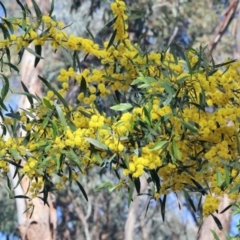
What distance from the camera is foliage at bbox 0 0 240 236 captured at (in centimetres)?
193

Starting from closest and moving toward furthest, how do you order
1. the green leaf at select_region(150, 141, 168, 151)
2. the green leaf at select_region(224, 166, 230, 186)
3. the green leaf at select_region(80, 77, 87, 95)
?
the green leaf at select_region(150, 141, 168, 151) → the green leaf at select_region(224, 166, 230, 186) → the green leaf at select_region(80, 77, 87, 95)

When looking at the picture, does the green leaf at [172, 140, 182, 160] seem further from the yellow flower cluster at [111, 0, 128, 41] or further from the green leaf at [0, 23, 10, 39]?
the green leaf at [0, 23, 10, 39]

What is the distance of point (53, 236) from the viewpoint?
4.79m

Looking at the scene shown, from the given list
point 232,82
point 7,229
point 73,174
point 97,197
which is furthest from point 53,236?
point 97,197

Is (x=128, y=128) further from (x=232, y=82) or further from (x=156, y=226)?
(x=156, y=226)

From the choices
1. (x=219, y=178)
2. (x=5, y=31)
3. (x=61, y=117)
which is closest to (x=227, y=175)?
(x=219, y=178)

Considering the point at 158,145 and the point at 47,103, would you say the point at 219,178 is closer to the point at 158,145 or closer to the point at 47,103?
the point at 158,145

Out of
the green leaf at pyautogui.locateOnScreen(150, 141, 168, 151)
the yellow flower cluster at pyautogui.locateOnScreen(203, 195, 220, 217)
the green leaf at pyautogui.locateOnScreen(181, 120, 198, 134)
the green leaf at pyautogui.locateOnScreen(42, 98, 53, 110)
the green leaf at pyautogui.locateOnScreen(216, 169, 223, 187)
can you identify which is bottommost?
the yellow flower cluster at pyautogui.locateOnScreen(203, 195, 220, 217)

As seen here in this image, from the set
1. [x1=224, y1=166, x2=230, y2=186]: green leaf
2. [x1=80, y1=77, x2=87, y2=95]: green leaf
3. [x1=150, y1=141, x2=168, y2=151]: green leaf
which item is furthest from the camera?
[x1=80, y1=77, x2=87, y2=95]: green leaf

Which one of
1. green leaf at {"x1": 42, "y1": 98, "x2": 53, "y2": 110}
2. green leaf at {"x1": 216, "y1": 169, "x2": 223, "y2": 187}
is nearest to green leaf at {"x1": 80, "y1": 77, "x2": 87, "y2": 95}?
green leaf at {"x1": 42, "y1": 98, "x2": 53, "y2": 110}

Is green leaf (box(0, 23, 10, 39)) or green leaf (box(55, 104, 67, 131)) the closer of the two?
green leaf (box(55, 104, 67, 131))

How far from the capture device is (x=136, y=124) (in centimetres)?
192

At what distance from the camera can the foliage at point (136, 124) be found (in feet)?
6.34

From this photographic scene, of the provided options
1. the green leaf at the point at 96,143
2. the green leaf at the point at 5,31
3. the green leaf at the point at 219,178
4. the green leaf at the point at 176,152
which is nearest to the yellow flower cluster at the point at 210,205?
the green leaf at the point at 219,178
